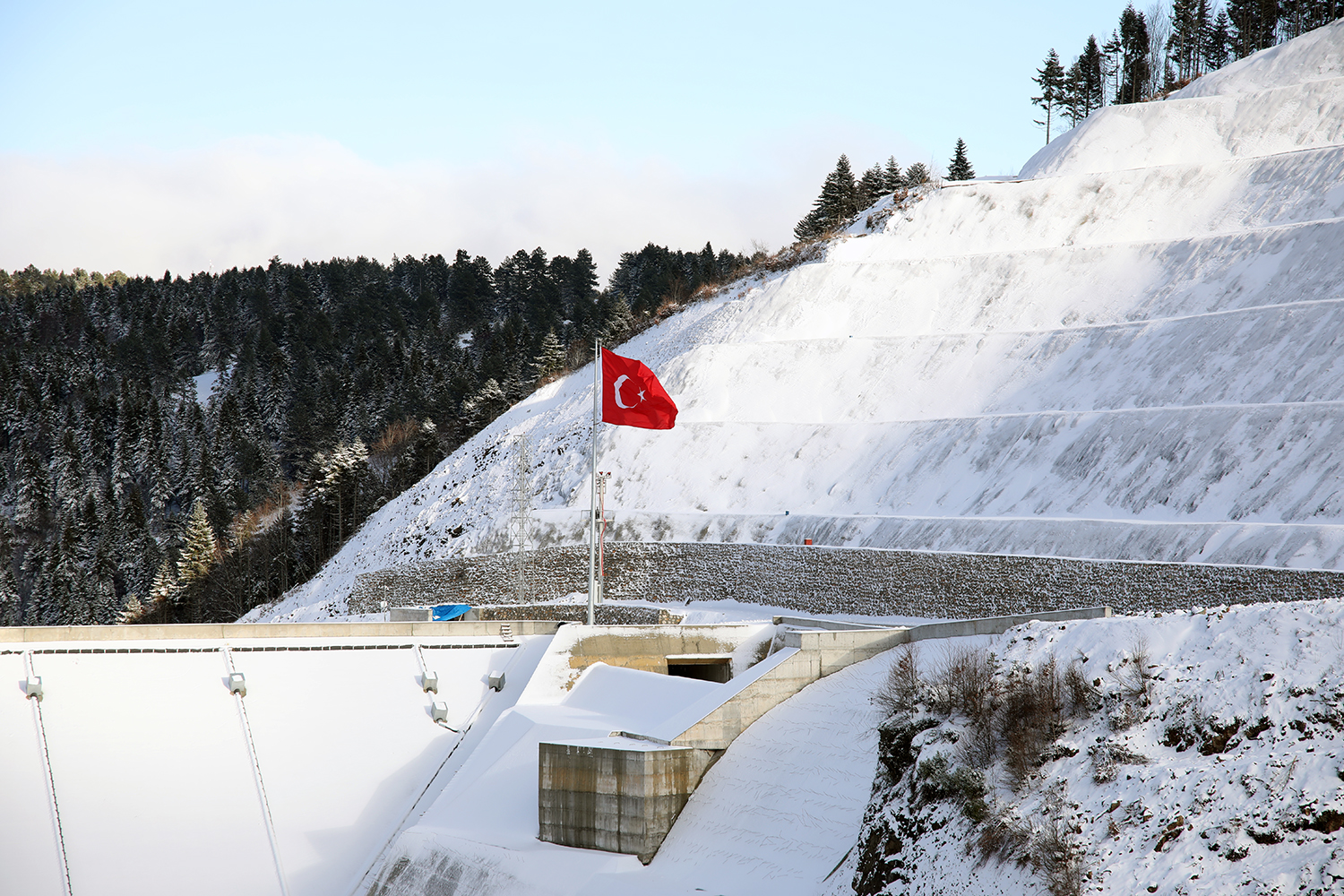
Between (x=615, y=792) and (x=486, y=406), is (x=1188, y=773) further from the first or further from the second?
(x=486, y=406)

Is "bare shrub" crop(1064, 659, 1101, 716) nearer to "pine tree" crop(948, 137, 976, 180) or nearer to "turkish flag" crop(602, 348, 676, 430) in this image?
"turkish flag" crop(602, 348, 676, 430)

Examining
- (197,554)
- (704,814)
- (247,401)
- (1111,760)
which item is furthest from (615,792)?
(247,401)

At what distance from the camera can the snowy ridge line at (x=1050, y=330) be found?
1395 inches

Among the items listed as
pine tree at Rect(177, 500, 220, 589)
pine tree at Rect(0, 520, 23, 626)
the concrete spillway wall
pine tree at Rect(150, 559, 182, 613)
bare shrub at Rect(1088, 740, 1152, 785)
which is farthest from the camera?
pine tree at Rect(0, 520, 23, 626)

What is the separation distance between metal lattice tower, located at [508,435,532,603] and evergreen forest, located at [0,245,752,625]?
14293 mm

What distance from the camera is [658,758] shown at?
60.5 ft

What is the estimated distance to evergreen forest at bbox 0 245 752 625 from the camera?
6894 centimetres

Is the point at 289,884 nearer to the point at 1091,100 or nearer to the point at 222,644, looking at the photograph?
the point at 222,644

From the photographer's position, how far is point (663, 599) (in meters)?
38.8

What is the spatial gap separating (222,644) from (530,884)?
11.0m

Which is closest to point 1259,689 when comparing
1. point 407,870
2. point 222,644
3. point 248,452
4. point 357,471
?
point 407,870

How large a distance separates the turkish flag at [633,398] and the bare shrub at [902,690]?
34.0ft

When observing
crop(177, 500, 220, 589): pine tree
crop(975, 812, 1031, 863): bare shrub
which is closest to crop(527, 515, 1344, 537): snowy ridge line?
crop(975, 812, 1031, 863): bare shrub

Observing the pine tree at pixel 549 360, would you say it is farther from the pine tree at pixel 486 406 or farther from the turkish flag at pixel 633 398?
the turkish flag at pixel 633 398
